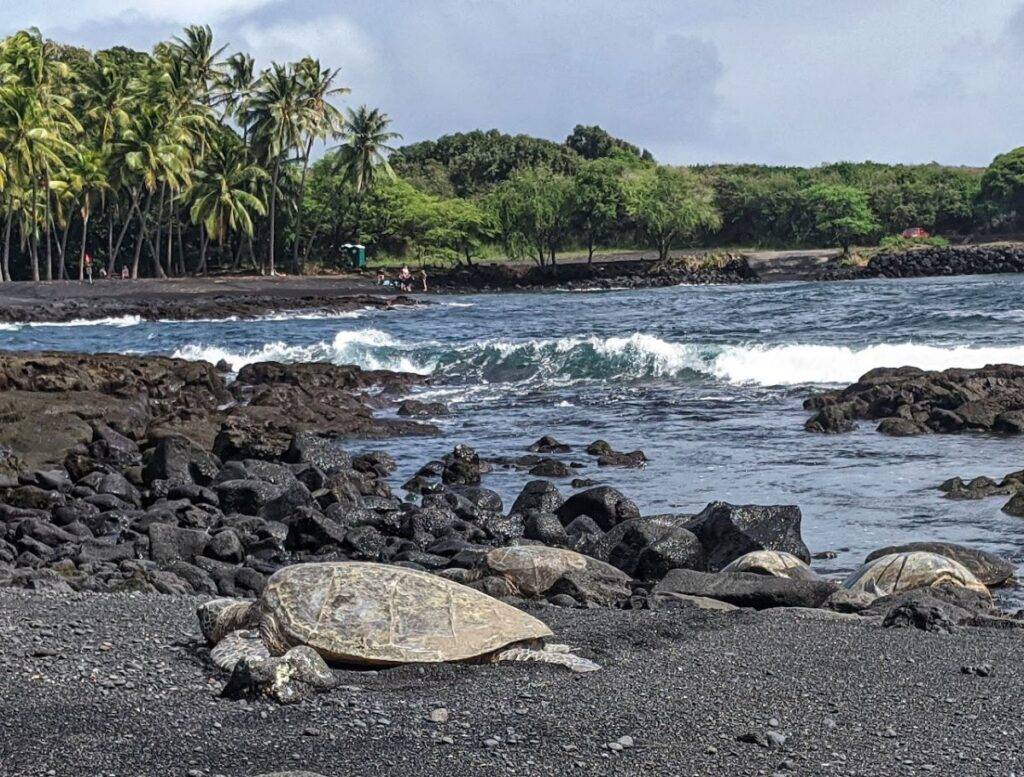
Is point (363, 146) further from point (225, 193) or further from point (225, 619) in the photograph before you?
point (225, 619)

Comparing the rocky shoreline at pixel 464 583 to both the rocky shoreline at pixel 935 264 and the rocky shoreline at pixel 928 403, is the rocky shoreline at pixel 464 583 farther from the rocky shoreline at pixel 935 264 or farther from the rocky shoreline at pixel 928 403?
the rocky shoreline at pixel 935 264

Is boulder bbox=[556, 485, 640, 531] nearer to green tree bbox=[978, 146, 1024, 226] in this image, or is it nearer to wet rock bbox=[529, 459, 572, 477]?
wet rock bbox=[529, 459, 572, 477]

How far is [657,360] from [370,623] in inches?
876

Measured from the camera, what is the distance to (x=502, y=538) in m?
12.5

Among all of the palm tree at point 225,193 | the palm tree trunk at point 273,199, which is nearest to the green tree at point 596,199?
the palm tree trunk at point 273,199

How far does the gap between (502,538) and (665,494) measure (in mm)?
2909

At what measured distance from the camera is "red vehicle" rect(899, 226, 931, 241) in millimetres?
88125

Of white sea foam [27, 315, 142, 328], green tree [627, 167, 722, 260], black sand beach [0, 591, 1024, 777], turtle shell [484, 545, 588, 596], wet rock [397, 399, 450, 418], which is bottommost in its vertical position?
white sea foam [27, 315, 142, 328]

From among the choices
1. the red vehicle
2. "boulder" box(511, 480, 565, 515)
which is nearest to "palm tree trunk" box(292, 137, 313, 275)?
the red vehicle

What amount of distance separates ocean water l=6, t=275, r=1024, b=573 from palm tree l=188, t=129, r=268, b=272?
749 inches

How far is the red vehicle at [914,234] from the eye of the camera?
88.1 m

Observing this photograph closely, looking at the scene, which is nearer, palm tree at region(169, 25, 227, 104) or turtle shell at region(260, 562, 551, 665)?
turtle shell at region(260, 562, 551, 665)

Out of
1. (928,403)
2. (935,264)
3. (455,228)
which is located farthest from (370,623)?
(935,264)

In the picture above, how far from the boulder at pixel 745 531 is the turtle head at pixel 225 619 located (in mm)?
4958
